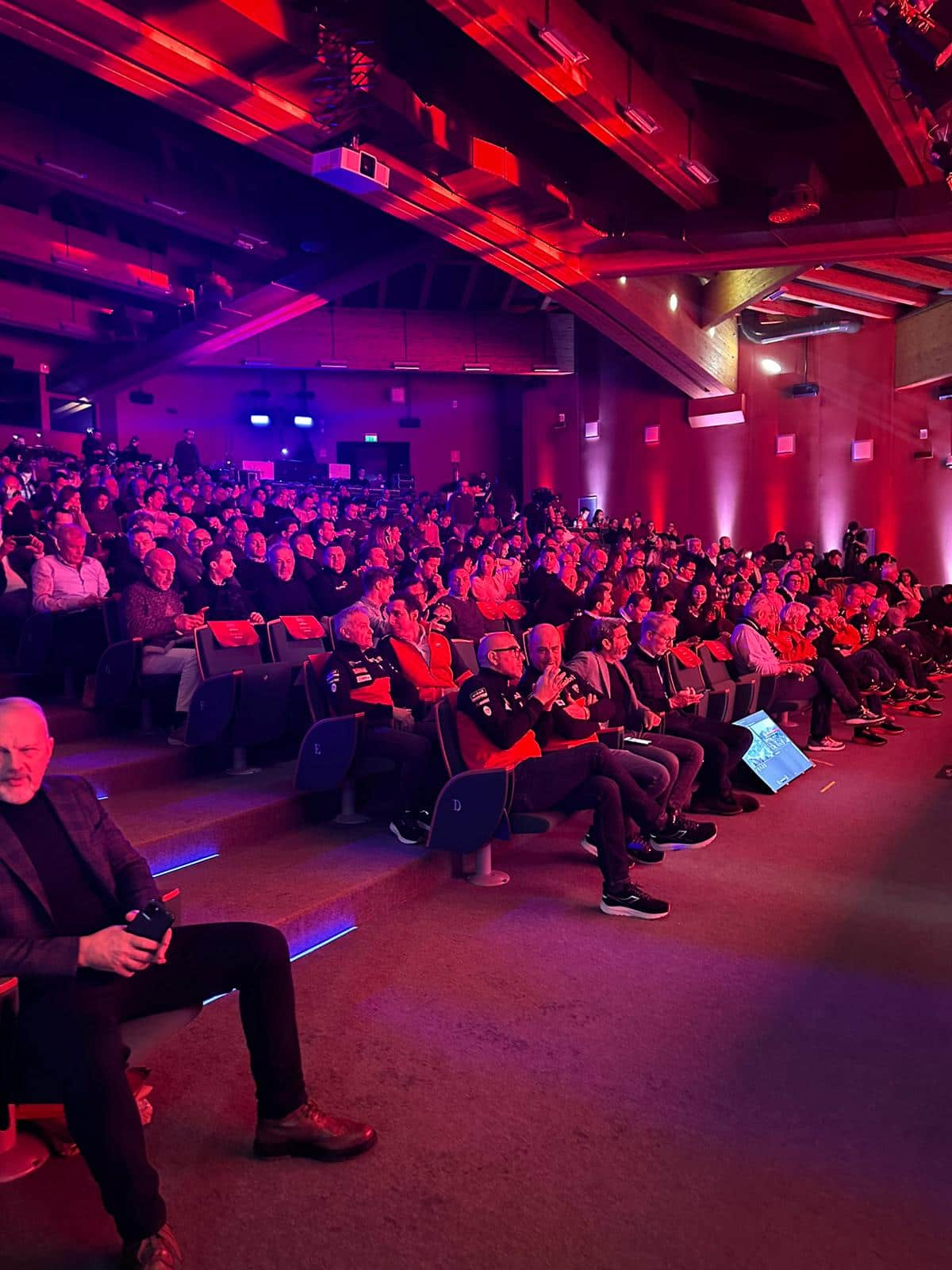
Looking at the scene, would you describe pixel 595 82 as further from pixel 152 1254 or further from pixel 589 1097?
pixel 152 1254

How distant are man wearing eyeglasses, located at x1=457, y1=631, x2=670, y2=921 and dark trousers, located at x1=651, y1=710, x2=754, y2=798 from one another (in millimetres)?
1184

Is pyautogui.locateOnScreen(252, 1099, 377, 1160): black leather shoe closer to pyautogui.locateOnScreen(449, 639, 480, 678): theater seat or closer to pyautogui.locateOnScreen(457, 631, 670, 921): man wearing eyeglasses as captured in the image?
pyautogui.locateOnScreen(457, 631, 670, 921): man wearing eyeglasses

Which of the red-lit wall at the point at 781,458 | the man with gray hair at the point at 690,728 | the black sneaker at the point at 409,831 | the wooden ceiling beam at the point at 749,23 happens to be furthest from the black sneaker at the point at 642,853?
the red-lit wall at the point at 781,458

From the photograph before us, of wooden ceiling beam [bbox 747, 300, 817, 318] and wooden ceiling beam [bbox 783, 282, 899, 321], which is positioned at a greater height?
wooden ceiling beam [bbox 747, 300, 817, 318]

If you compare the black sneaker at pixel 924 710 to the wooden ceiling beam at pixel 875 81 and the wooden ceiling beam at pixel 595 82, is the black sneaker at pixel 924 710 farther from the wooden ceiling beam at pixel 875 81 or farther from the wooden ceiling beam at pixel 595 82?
the wooden ceiling beam at pixel 595 82

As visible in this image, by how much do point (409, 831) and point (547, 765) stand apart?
65 cm

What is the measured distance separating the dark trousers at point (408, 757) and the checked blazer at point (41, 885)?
189cm

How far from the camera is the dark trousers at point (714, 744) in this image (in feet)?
16.3

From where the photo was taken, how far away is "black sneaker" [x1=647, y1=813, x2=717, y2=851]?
14.4ft

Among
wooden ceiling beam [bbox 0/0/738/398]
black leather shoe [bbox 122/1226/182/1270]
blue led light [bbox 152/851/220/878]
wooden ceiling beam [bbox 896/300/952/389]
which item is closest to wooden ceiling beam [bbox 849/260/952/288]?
wooden ceiling beam [bbox 896/300/952/389]

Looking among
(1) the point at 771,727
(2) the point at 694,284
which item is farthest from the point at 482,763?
(2) the point at 694,284

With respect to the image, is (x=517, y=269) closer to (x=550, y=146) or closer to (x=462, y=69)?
(x=550, y=146)

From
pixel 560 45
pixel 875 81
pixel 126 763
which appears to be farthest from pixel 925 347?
pixel 126 763

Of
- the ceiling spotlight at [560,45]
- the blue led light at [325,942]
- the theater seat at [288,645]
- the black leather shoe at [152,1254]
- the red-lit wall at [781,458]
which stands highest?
the ceiling spotlight at [560,45]
